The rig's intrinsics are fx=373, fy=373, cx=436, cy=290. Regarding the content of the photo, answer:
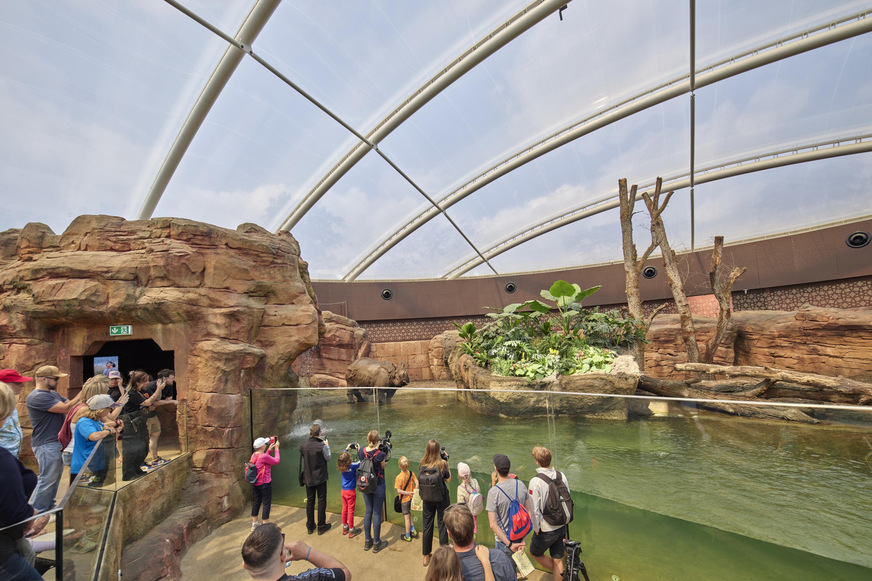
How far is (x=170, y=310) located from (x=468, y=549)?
5135mm

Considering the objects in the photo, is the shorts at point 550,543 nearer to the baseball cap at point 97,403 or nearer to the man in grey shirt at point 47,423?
the baseball cap at point 97,403

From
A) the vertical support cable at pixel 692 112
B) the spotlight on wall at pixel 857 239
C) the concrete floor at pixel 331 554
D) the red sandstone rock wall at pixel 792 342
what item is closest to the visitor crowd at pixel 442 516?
the concrete floor at pixel 331 554

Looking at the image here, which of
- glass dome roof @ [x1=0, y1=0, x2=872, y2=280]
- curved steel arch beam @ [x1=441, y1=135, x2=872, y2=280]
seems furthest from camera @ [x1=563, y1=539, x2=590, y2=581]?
curved steel arch beam @ [x1=441, y1=135, x2=872, y2=280]

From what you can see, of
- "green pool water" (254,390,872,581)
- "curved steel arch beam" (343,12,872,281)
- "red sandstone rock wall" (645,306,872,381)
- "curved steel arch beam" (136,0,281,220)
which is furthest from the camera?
"curved steel arch beam" (343,12,872,281)

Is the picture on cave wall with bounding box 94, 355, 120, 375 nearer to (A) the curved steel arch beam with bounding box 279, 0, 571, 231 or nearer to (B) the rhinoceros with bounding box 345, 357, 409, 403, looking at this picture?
(B) the rhinoceros with bounding box 345, 357, 409, 403

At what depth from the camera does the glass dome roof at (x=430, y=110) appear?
318 inches

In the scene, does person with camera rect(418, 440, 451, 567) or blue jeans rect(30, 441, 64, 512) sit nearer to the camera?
blue jeans rect(30, 441, 64, 512)

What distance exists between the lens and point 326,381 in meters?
11.0

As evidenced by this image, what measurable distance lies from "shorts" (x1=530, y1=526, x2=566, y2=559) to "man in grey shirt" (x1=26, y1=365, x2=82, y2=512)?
161 inches

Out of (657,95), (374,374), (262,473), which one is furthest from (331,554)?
(657,95)

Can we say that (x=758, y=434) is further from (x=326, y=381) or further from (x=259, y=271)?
(x=326, y=381)

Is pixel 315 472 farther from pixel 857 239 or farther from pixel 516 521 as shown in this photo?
pixel 857 239

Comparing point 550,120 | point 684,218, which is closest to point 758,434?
point 550,120

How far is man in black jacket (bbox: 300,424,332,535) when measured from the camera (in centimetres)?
435
